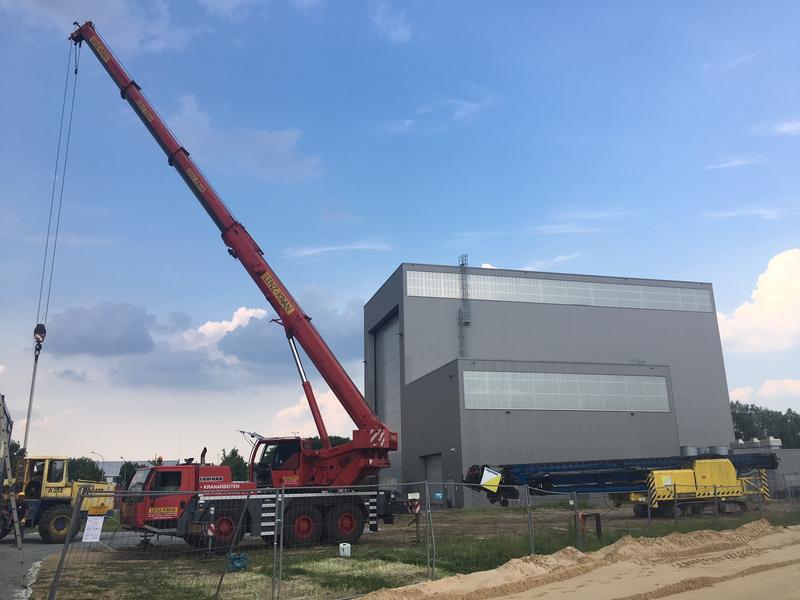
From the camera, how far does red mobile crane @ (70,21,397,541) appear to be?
19.1 metres

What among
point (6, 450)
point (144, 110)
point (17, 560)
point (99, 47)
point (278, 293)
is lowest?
point (17, 560)

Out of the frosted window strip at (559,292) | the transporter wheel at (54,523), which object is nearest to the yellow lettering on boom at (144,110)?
the transporter wheel at (54,523)

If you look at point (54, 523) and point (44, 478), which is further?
point (44, 478)

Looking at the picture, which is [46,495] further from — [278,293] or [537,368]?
[537,368]

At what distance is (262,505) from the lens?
18172mm

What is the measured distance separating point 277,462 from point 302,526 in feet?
8.99

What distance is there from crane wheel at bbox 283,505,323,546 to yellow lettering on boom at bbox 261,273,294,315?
679 cm

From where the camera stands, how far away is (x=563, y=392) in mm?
50906

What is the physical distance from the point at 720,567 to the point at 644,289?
55860 mm

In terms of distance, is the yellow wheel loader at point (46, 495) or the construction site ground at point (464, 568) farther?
the yellow wheel loader at point (46, 495)

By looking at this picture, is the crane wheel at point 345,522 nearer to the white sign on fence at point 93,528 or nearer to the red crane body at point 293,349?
the red crane body at point 293,349

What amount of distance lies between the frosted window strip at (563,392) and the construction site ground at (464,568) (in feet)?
100

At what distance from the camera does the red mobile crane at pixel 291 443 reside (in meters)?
19.1

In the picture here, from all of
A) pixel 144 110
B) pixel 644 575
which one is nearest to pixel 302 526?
pixel 644 575
